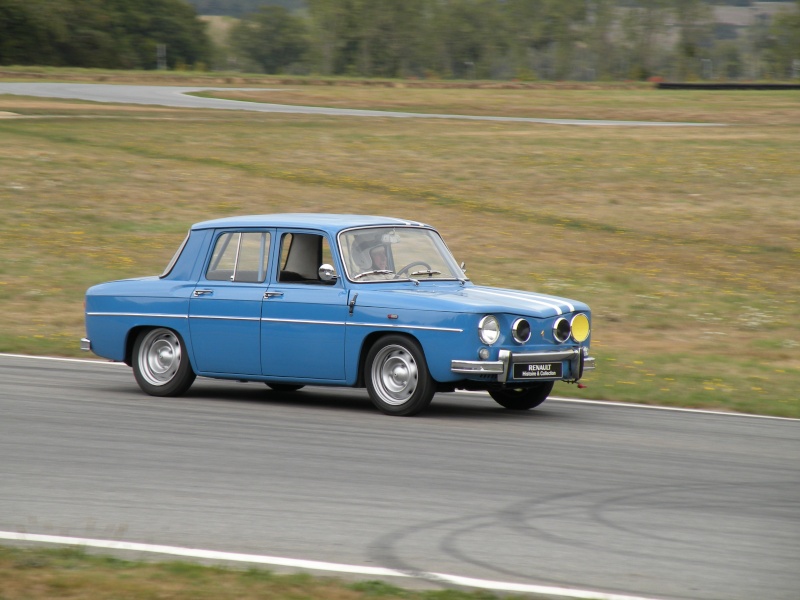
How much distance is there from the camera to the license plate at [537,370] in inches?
400

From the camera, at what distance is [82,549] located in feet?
19.5

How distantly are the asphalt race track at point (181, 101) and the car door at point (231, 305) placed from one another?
1181 inches

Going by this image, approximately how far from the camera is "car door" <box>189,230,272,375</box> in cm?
1097

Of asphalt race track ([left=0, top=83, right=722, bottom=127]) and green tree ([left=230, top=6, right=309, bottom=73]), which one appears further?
green tree ([left=230, top=6, right=309, bottom=73])

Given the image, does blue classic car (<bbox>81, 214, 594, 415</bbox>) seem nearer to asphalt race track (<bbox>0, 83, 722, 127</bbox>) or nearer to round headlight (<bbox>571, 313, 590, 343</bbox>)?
round headlight (<bbox>571, 313, 590, 343</bbox>)

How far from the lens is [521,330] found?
1020cm

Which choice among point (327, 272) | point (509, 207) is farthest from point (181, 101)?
point (327, 272)

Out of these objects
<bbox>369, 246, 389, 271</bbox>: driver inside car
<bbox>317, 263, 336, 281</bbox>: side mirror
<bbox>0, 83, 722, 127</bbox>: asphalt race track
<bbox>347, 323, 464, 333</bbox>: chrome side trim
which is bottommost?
<bbox>347, 323, 464, 333</bbox>: chrome side trim

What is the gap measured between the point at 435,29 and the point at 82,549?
5857 inches

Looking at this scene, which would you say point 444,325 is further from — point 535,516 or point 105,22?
point 105,22

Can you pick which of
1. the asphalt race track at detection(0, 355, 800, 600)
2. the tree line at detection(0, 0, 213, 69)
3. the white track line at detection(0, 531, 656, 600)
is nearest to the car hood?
the asphalt race track at detection(0, 355, 800, 600)

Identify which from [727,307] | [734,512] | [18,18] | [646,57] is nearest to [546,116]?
[727,307]

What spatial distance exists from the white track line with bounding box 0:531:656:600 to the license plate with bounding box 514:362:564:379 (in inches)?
178

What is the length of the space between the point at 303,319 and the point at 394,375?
3.02 feet
